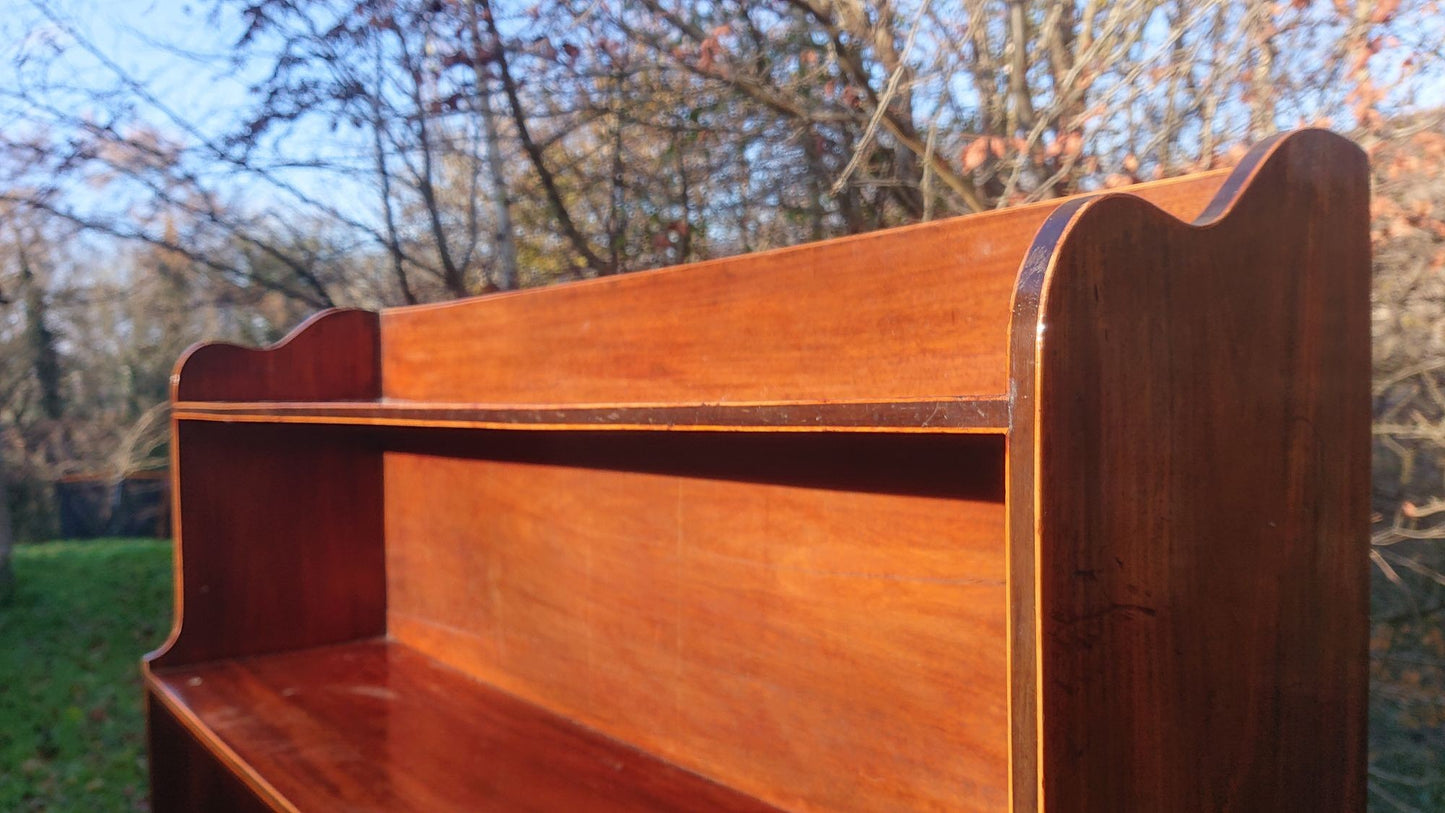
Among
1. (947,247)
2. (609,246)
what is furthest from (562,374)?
(609,246)

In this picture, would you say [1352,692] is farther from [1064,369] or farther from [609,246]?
[609,246]

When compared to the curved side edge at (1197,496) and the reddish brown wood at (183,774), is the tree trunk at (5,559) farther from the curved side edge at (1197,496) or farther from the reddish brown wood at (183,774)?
the curved side edge at (1197,496)

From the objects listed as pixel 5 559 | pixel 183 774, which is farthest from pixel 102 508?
pixel 183 774

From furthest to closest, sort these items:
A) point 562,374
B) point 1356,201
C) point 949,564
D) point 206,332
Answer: point 206,332
point 562,374
point 949,564
point 1356,201

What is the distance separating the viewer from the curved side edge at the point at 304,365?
2.52m

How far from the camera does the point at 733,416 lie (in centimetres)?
103

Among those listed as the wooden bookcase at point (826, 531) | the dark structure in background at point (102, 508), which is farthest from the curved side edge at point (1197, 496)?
the dark structure in background at point (102, 508)

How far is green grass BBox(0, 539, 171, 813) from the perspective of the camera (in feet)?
14.9

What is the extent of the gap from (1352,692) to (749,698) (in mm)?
822

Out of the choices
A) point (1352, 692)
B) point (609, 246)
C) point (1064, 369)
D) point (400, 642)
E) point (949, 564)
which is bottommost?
point (400, 642)

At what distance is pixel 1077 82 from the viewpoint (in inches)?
104

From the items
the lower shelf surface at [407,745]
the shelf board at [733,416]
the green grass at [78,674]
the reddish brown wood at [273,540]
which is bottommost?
the green grass at [78,674]

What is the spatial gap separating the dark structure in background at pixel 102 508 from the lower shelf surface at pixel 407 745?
810 cm

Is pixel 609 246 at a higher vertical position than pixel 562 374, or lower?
higher
